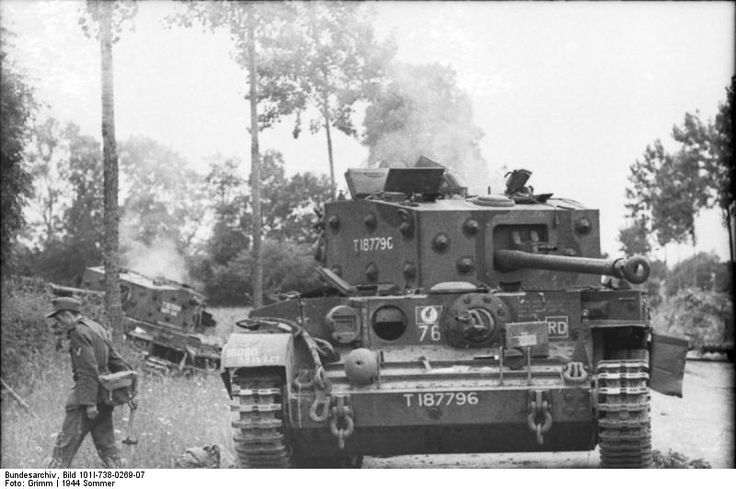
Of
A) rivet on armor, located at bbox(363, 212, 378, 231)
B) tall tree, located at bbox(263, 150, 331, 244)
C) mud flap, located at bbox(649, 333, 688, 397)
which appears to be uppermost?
tall tree, located at bbox(263, 150, 331, 244)

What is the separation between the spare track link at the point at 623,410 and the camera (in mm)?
8172

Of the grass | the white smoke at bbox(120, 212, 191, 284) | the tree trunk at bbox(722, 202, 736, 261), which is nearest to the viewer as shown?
the grass

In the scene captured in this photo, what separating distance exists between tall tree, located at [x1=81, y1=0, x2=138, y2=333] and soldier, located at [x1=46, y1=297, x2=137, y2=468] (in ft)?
14.5

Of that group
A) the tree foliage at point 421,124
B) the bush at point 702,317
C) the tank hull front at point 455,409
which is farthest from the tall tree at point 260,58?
the bush at point 702,317

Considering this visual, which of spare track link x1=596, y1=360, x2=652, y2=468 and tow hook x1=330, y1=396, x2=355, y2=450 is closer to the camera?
spare track link x1=596, y1=360, x2=652, y2=468

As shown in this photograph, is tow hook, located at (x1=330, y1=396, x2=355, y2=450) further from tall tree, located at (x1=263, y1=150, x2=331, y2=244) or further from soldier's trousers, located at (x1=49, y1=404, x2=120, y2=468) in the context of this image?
tall tree, located at (x1=263, y1=150, x2=331, y2=244)

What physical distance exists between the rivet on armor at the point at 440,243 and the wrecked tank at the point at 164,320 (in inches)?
406

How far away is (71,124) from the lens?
49.0 ft

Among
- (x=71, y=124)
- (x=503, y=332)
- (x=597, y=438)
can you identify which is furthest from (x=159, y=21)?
(x=597, y=438)

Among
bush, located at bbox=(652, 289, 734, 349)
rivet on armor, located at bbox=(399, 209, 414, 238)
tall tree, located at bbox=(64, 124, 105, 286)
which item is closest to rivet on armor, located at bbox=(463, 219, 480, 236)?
rivet on armor, located at bbox=(399, 209, 414, 238)

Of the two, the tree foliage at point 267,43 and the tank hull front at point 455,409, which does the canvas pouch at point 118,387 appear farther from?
the tree foliage at point 267,43

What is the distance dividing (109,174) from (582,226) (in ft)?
20.8

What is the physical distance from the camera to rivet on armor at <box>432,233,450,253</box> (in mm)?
9859
